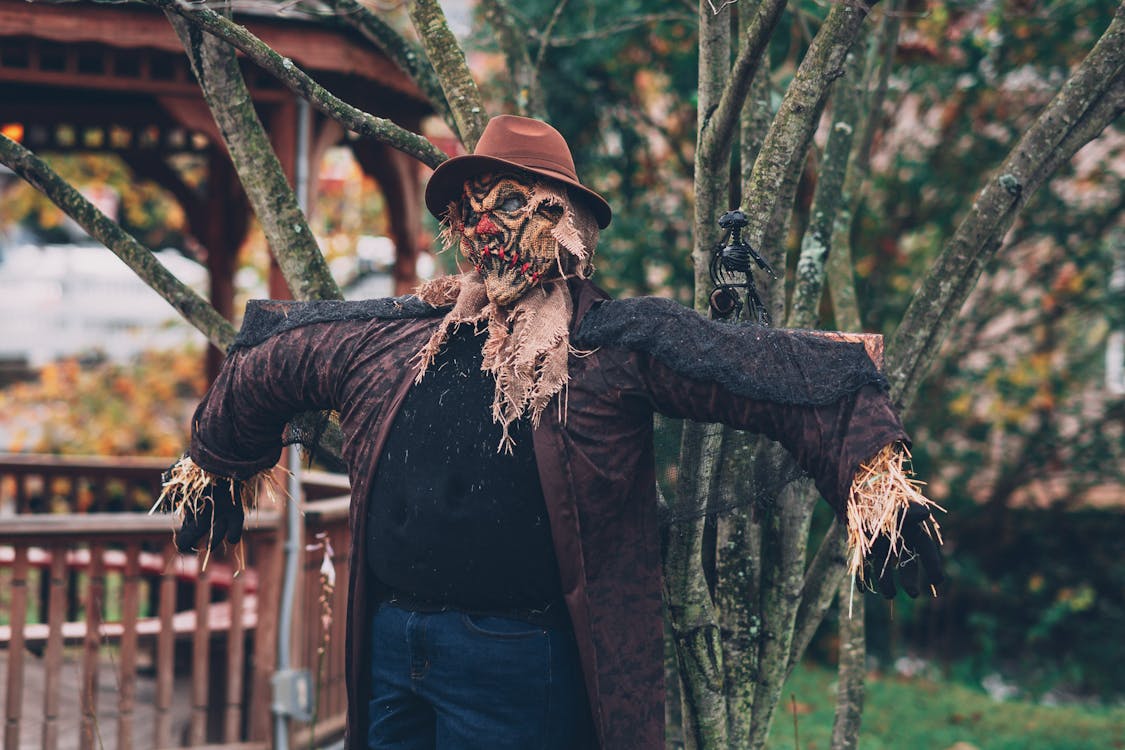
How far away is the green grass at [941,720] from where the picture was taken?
17.8 ft

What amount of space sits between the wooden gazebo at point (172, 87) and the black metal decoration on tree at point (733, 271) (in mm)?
2762

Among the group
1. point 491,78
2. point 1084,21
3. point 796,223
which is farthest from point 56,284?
point 1084,21

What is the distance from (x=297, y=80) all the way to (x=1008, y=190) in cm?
168

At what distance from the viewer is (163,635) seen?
4.20 m

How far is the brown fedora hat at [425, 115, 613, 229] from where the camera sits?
7.47 feet

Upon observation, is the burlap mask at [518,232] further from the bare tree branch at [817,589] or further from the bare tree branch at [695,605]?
the bare tree branch at [817,589]

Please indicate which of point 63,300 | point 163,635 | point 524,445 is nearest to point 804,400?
point 524,445

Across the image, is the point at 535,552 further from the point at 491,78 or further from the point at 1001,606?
the point at 1001,606

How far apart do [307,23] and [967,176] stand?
4281 millimetres

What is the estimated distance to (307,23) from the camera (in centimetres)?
471

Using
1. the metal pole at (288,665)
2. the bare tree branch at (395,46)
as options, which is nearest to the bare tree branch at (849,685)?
the bare tree branch at (395,46)

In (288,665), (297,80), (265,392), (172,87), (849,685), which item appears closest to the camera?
(265,392)

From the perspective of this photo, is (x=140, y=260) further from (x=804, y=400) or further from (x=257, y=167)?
(x=804, y=400)

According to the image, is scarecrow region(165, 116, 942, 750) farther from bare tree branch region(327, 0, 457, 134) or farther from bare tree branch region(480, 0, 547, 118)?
bare tree branch region(480, 0, 547, 118)
